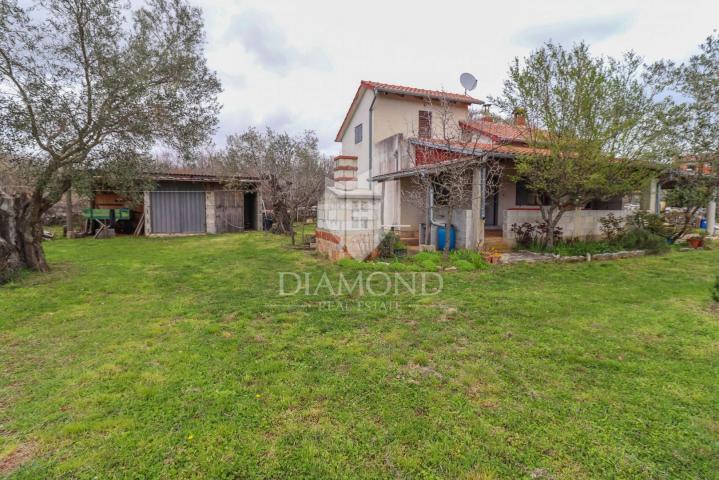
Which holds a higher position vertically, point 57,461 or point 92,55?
point 92,55

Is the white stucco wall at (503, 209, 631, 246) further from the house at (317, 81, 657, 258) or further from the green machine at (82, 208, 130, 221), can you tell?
the green machine at (82, 208, 130, 221)

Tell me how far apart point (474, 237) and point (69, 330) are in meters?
8.99

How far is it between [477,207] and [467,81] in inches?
272

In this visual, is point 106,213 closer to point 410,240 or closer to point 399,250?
point 410,240

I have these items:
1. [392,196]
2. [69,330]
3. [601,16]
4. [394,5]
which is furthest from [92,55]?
[601,16]

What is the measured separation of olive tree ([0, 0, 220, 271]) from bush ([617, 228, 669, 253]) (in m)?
12.6

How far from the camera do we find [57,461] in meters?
2.42

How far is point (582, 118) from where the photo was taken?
941 centimetres

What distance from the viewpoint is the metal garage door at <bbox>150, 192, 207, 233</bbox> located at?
1755 centimetres

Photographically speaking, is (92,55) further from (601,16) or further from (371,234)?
(601,16)

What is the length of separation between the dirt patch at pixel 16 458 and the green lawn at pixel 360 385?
0.01 meters

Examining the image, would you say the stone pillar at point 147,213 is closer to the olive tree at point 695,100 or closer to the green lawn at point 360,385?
the green lawn at point 360,385

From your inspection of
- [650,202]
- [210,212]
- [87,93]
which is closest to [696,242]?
[650,202]

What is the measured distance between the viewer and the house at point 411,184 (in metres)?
9.43
